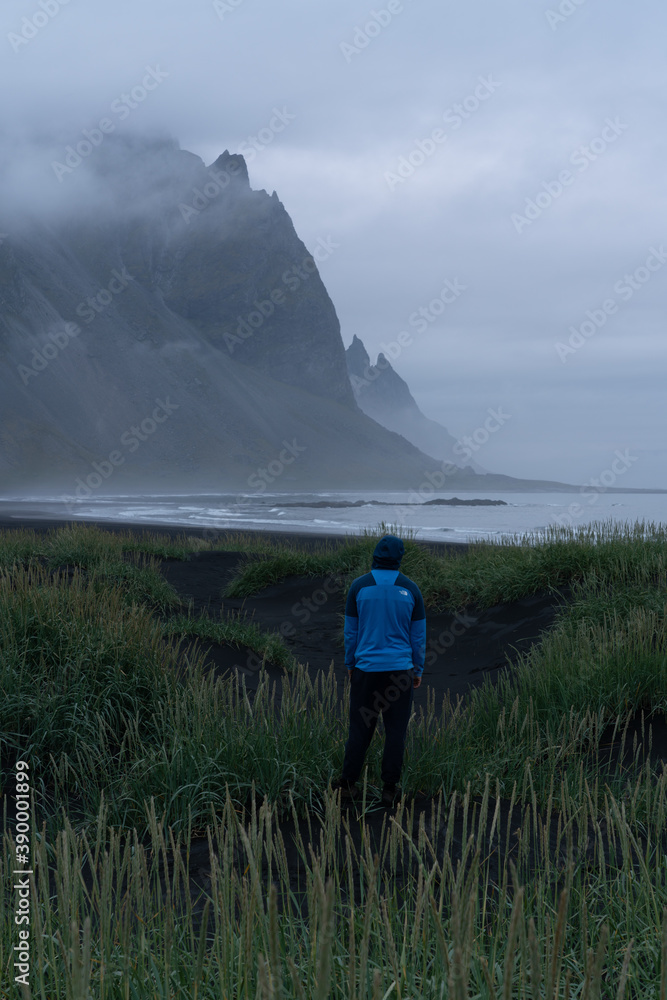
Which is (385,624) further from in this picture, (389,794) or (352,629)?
(389,794)

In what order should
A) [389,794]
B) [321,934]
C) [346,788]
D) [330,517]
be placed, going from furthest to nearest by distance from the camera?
[330,517]
[346,788]
[389,794]
[321,934]

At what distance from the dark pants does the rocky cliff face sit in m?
104

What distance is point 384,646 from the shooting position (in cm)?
514

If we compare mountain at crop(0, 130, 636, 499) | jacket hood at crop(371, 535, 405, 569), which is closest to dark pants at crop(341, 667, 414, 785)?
jacket hood at crop(371, 535, 405, 569)

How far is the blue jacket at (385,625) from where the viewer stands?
202 inches

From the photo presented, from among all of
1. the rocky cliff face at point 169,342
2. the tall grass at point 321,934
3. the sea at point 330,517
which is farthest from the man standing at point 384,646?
the rocky cliff face at point 169,342

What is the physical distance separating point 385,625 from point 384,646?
0.13 meters

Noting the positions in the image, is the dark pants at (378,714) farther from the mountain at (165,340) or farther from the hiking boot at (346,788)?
the mountain at (165,340)

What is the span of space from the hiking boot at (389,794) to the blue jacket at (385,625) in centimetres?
72

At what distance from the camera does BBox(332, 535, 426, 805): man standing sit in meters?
4.93

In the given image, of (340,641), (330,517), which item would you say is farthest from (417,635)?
(330,517)

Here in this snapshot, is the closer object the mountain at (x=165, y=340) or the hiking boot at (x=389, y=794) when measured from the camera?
the hiking boot at (x=389, y=794)

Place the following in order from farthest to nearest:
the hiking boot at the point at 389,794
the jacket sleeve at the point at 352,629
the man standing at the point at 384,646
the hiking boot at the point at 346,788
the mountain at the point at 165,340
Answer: the mountain at the point at 165,340
the jacket sleeve at the point at 352,629
the man standing at the point at 384,646
the hiking boot at the point at 346,788
the hiking boot at the point at 389,794

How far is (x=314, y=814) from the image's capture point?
15.3 ft
